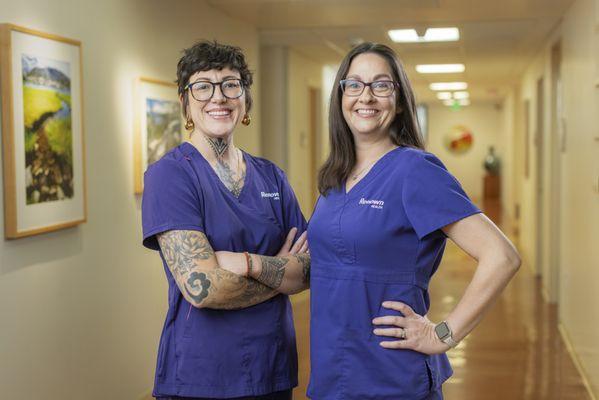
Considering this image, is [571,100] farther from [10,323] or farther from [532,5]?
[10,323]

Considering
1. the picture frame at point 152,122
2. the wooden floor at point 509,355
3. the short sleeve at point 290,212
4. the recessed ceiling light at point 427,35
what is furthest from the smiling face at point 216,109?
the recessed ceiling light at point 427,35

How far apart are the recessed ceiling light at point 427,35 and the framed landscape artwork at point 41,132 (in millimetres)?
3582

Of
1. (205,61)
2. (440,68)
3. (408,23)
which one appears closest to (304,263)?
(205,61)

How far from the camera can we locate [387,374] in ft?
6.23

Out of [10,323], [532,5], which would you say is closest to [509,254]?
[10,323]

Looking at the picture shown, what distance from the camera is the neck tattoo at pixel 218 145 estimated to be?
2.19m

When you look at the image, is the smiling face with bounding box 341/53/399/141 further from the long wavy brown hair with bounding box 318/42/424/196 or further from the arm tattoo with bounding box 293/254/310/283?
the arm tattoo with bounding box 293/254/310/283

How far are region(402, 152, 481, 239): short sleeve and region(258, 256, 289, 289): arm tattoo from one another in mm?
452

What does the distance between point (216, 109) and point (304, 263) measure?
0.50 m

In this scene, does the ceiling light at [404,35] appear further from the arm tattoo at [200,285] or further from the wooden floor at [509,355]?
the arm tattoo at [200,285]

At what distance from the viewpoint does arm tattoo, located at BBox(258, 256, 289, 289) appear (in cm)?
210

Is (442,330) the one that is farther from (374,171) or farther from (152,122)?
(152,122)

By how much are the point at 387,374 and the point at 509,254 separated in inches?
16.5

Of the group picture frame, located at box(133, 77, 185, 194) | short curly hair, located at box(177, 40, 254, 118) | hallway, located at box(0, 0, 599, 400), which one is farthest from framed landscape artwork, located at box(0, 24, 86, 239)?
short curly hair, located at box(177, 40, 254, 118)
